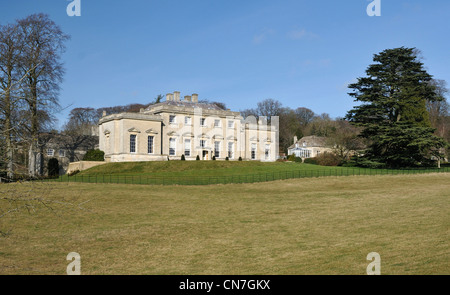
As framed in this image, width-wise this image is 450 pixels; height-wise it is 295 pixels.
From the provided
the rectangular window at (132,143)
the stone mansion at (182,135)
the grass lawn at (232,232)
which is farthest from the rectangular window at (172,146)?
the grass lawn at (232,232)

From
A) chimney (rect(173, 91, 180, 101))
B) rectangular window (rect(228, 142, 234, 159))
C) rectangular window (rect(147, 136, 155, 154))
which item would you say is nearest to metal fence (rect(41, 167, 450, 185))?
rectangular window (rect(147, 136, 155, 154))

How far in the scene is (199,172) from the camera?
139 feet

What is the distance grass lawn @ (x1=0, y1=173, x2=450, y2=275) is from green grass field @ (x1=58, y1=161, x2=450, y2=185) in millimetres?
7069

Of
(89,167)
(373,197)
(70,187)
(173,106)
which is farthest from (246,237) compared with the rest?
(173,106)

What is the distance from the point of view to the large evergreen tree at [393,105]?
45.5 meters

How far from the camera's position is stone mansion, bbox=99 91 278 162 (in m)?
51.1

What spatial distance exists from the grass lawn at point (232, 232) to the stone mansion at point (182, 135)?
22.5m

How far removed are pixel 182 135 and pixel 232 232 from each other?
3882cm

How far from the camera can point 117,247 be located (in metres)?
14.9

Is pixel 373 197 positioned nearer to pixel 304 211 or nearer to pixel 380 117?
pixel 304 211

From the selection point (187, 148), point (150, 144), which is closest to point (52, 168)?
point (150, 144)

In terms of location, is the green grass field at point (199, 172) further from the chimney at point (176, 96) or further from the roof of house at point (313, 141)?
the roof of house at point (313, 141)

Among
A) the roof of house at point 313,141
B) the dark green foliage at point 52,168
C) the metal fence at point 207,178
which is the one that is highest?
the roof of house at point 313,141

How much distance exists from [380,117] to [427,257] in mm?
40093
